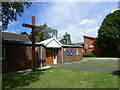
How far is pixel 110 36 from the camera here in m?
→ 26.6

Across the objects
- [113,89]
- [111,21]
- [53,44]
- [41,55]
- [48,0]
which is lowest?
[113,89]

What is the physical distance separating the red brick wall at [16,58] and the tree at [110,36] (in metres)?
21.8

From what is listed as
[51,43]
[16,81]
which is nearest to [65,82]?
[16,81]

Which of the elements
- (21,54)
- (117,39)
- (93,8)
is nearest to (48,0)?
(93,8)

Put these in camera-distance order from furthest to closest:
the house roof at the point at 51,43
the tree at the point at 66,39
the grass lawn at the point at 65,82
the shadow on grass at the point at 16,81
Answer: the tree at the point at 66,39, the house roof at the point at 51,43, the shadow on grass at the point at 16,81, the grass lawn at the point at 65,82

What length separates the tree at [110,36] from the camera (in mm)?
26469

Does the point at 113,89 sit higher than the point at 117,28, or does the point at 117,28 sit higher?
the point at 117,28

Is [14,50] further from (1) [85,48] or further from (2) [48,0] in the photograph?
(1) [85,48]

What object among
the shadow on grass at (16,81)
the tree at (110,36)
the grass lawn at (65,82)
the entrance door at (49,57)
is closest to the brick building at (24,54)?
the entrance door at (49,57)

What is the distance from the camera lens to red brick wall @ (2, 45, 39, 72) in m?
10.4

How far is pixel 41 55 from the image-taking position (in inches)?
527

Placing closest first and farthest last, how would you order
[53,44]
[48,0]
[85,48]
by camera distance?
[48,0], [53,44], [85,48]

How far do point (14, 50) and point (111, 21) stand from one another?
25.5m

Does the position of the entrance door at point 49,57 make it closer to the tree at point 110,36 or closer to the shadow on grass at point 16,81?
the shadow on grass at point 16,81
